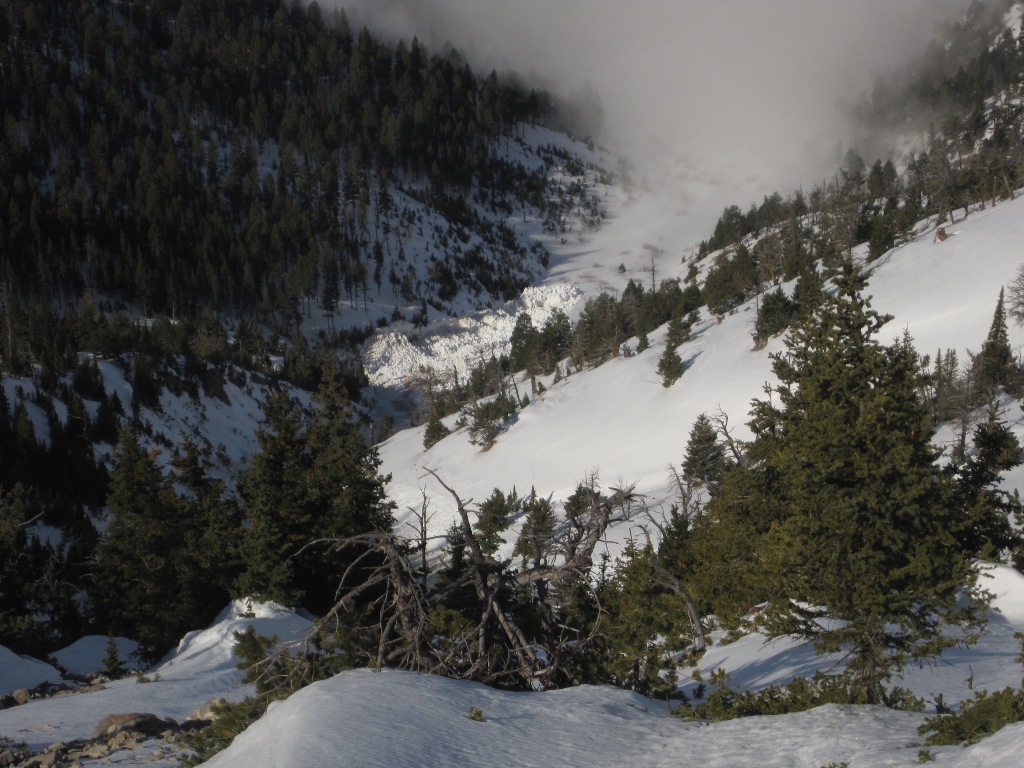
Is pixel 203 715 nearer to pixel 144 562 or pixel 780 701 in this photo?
pixel 780 701

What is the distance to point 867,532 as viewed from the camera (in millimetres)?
8828

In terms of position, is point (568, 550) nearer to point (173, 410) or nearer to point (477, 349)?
point (173, 410)

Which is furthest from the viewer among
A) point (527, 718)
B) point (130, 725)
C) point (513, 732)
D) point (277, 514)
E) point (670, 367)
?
point (670, 367)

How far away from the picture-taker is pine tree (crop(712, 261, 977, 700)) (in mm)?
8445

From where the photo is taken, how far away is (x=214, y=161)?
11250 cm

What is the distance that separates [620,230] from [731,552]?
13952cm

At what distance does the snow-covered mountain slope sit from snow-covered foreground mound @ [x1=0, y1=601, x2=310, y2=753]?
29300mm

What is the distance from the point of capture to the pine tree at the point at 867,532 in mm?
8445

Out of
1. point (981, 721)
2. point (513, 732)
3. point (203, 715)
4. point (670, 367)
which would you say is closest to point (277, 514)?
point (203, 715)

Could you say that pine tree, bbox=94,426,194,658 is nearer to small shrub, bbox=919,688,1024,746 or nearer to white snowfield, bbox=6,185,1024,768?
A: white snowfield, bbox=6,185,1024,768

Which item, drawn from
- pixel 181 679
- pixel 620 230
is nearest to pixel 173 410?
pixel 181 679

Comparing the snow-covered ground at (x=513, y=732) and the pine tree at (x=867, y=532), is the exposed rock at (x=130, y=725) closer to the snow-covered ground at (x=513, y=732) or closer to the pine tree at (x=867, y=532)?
the snow-covered ground at (x=513, y=732)

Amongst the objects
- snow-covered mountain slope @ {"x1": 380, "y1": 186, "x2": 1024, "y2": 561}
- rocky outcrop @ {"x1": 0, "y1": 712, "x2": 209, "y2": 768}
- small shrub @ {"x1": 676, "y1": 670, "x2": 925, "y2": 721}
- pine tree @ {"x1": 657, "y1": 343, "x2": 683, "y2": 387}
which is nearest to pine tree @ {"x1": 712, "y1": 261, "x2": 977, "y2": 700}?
small shrub @ {"x1": 676, "y1": 670, "x2": 925, "y2": 721}

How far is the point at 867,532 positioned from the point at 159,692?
11414 millimetres
